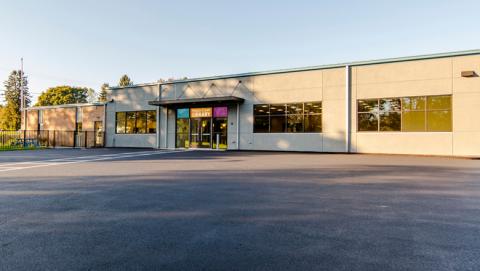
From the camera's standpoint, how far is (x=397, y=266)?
263cm

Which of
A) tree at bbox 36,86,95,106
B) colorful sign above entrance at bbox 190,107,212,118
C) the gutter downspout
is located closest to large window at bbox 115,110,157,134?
colorful sign above entrance at bbox 190,107,212,118

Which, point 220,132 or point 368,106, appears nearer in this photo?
point 368,106

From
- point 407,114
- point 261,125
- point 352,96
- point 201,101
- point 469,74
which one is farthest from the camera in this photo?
point 201,101

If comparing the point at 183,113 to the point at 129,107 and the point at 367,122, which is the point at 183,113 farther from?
the point at 367,122

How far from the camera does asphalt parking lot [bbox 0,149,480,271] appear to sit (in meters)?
2.74

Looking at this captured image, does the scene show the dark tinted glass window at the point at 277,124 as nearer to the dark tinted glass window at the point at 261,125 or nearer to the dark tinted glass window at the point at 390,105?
the dark tinted glass window at the point at 261,125

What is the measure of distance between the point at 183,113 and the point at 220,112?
366 cm

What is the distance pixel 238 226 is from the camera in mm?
3781

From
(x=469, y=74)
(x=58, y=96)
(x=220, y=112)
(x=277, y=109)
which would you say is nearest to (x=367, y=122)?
(x=469, y=74)

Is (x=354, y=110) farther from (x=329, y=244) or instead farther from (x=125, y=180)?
(x=329, y=244)

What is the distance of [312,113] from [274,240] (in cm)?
1735

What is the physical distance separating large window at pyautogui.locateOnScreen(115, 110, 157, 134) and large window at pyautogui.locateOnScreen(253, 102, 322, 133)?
389 inches

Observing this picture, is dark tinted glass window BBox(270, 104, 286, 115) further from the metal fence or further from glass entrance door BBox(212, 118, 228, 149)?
the metal fence

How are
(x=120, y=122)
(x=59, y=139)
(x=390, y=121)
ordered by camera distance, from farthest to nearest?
(x=59, y=139) → (x=120, y=122) → (x=390, y=121)
